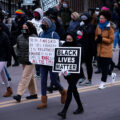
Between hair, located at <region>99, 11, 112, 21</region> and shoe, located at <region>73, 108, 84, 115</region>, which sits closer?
shoe, located at <region>73, 108, 84, 115</region>

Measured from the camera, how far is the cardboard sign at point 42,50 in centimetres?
806

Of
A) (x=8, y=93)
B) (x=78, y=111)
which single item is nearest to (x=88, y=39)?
(x=8, y=93)

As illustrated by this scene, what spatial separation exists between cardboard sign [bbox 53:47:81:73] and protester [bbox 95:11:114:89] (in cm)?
220

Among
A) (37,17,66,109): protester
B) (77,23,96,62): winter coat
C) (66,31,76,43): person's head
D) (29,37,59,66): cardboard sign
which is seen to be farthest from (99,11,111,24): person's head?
(66,31,76,43): person's head

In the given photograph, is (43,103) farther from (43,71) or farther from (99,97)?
(99,97)

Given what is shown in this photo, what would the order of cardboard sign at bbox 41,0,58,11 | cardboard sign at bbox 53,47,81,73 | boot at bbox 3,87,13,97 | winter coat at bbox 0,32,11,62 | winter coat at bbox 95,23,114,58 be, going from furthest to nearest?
cardboard sign at bbox 41,0,58,11 → winter coat at bbox 95,23,114,58 → boot at bbox 3,87,13,97 → winter coat at bbox 0,32,11,62 → cardboard sign at bbox 53,47,81,73

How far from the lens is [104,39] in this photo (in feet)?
31.4

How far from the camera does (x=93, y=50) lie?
401 inches

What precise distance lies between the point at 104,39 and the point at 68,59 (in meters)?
2.26

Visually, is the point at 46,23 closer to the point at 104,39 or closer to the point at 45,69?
the point at 45,69

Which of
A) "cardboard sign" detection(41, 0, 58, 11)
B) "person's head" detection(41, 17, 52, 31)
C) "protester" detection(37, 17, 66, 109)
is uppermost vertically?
"cardboard sign" detection(41, 0, 58, 11)

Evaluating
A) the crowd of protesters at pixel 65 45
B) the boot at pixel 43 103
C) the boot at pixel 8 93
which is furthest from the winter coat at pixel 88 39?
the boot at pixel 43 103

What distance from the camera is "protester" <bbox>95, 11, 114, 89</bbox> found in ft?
31.2

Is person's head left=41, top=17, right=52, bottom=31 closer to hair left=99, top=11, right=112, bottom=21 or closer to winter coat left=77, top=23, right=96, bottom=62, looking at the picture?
hair left=99, top=11, right=112, bottom=21
